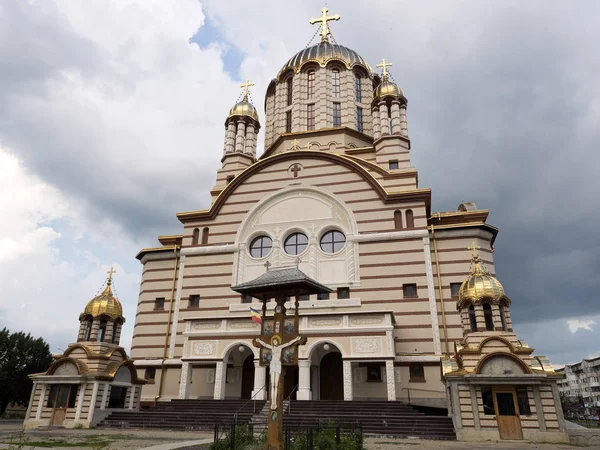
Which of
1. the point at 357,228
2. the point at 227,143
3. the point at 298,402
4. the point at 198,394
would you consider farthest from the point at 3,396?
the point at 357,228

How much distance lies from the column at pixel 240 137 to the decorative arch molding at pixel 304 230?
7.16 m

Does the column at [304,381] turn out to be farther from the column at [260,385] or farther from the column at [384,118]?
the column at [384,118]

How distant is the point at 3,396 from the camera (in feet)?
114

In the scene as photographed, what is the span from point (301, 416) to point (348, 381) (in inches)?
115

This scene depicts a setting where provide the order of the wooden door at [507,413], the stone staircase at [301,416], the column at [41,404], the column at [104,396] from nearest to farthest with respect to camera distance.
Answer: the wooden door at [507,413], the stone staircase at [301,416], the column at [104,396], the column at [41,404]

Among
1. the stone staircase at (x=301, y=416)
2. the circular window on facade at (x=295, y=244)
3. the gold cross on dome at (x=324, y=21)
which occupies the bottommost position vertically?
the stone staircase at (x=301, y=416)

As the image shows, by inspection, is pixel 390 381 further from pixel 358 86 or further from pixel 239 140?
pixel 358 86

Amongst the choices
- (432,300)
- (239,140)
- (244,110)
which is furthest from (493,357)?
(244,110)

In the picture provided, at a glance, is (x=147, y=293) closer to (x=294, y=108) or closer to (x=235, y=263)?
(x=235, y=263)

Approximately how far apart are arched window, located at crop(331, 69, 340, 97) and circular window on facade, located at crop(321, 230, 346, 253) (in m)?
13.1

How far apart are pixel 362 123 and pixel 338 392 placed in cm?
1950

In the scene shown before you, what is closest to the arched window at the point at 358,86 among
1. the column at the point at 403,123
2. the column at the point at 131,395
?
the column at the point at 403,123

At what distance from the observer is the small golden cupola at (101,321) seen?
21953 mm

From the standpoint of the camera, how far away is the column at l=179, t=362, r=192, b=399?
21.4 metres
